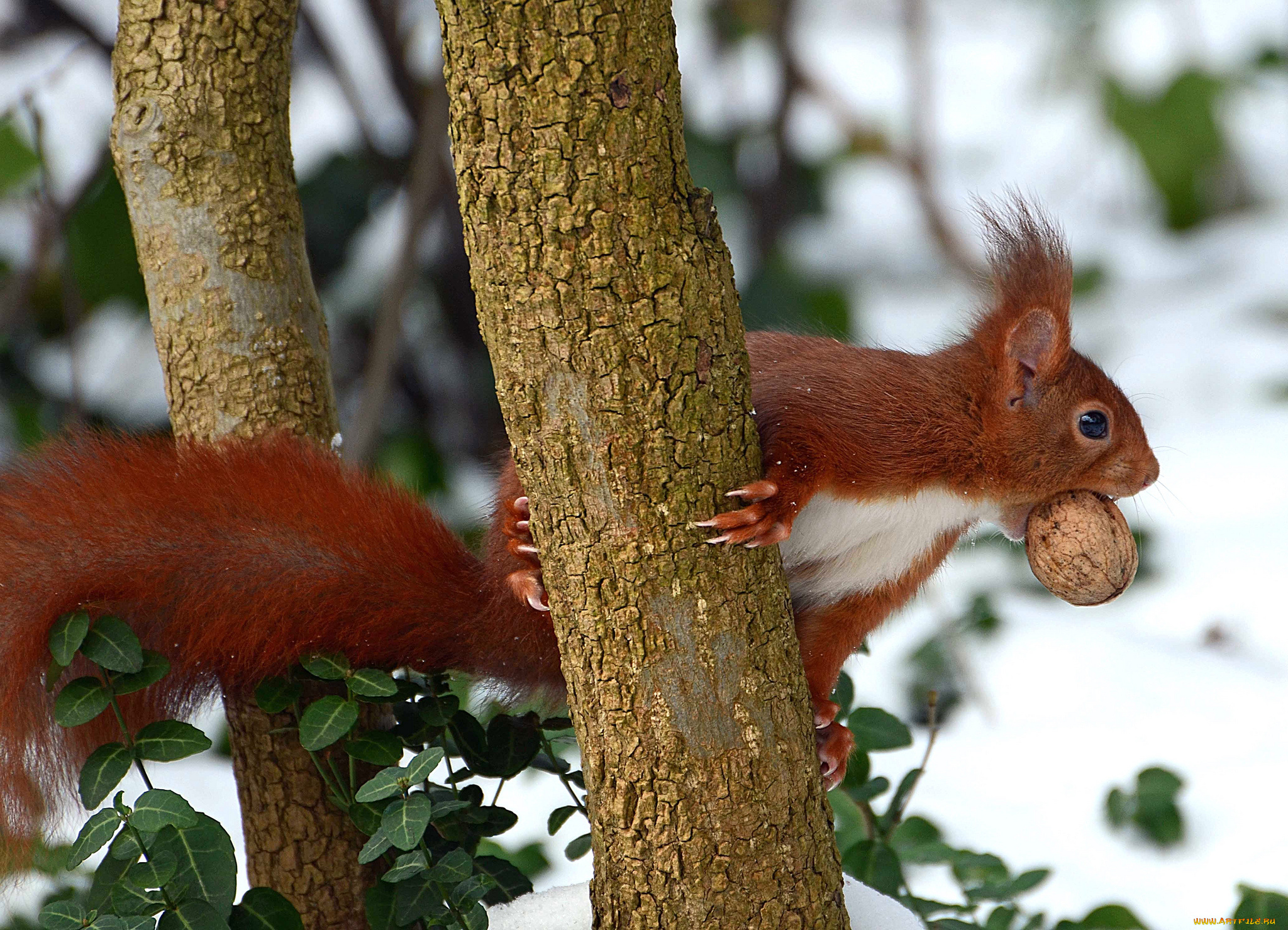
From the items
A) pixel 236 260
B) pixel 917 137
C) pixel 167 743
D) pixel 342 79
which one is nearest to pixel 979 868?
pixel 167 743

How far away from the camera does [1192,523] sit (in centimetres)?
274

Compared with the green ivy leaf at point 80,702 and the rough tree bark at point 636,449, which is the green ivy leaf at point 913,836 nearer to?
the rough tree bark at point 636,449

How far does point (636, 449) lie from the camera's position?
86cm

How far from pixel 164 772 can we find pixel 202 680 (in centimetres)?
126

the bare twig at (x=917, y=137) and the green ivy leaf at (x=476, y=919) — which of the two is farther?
the bare twig at (x=917, y=137)

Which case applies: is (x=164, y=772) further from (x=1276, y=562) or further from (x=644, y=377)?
(x=1276, y=562)

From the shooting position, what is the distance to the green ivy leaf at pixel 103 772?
3.19 feet

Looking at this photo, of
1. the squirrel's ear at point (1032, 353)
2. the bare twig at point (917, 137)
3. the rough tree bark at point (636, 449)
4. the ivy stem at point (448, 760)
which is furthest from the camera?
the bare twig at point (917, 137)

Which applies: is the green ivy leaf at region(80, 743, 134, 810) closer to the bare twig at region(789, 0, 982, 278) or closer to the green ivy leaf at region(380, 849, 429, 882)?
the green ivy leaf at region(380, 849, 429, 882)

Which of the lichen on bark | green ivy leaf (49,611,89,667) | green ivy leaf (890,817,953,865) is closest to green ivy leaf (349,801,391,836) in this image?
green ivy leaf (49,611,89,667)

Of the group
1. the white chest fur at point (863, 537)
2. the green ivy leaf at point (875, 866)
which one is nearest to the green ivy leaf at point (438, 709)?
the white chest fur at point (863, 537)

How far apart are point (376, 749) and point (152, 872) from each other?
20 centimetres

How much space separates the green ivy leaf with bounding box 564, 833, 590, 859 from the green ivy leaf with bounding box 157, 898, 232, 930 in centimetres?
42

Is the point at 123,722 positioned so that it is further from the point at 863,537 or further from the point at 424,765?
the point at 863,537
